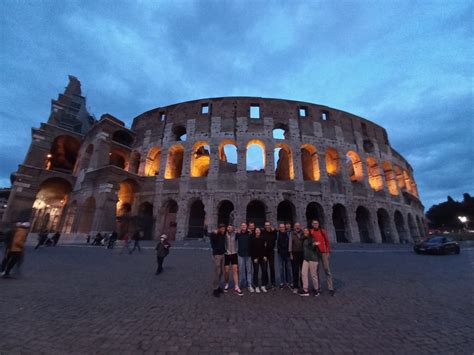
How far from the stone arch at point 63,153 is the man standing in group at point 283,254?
Answer: 29.5 metres

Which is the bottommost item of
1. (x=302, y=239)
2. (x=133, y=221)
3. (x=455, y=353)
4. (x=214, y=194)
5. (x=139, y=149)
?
(x=455, y=353)

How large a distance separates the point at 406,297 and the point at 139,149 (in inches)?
938

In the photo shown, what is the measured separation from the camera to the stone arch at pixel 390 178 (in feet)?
75.5

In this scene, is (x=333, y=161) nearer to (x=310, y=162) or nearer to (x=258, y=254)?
(x=310, y=162)

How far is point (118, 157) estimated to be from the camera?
80.8 feet

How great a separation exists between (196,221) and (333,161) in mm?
16008

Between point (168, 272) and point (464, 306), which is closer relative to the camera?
point (464, 306)

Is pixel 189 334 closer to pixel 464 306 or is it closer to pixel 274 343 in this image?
pixel 274 343

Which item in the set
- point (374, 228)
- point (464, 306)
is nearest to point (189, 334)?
point (464, 306)

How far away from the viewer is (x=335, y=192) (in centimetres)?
1919

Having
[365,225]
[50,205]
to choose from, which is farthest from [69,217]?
[365,225]

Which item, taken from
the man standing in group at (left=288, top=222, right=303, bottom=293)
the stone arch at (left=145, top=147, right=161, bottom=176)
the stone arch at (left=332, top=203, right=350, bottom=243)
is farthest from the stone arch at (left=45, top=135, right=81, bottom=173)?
the stone arch at (left=332, top=203, right=350, bottom=243)

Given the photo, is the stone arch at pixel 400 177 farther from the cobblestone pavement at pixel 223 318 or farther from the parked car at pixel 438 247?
the cobblestone pavement at pixel 223 318

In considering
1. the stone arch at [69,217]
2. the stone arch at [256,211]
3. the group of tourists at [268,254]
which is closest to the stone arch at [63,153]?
the stone arch at [69,217]
